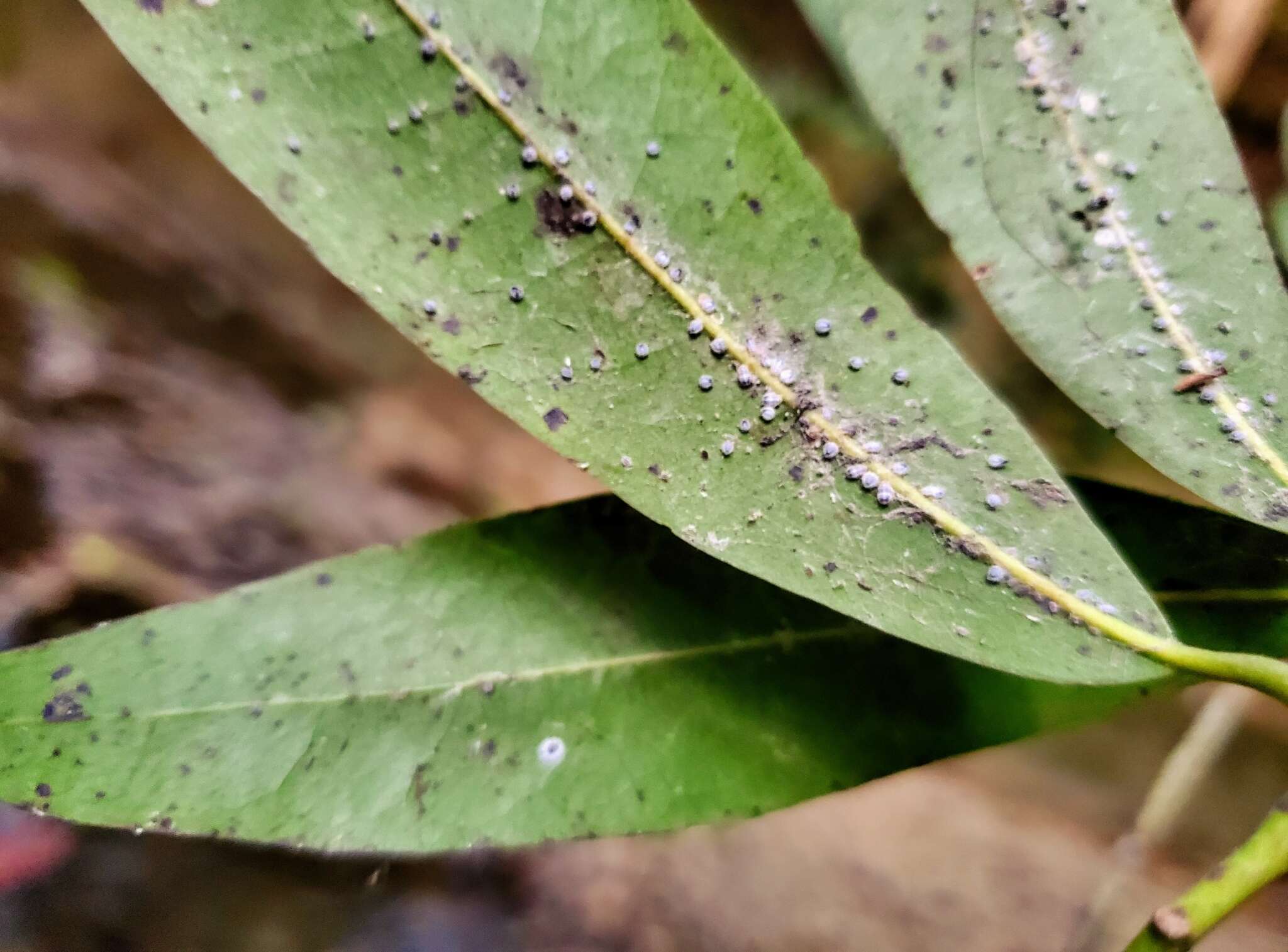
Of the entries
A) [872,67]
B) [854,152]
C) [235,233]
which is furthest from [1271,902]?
[235,233]

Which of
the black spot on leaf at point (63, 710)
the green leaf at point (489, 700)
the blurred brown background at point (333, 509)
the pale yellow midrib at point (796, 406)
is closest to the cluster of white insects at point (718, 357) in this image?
the pale yellow midrib at point (796, 406)

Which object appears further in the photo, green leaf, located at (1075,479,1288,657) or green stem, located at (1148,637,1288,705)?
green leaf, located at (1075,479,1288,657)

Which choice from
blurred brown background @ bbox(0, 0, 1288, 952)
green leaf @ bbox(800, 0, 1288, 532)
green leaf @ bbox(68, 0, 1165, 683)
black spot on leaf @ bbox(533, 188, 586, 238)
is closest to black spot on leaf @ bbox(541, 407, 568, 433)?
green leaf @ bbox(68, 0, 1165, 683)

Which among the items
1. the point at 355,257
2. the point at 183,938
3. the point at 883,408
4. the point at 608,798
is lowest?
the point at 183,938

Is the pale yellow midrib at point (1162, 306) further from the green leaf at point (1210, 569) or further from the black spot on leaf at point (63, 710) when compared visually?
the black spot on leaf at point (63, 710)

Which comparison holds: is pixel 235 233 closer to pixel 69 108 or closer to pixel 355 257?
pixel 69 108

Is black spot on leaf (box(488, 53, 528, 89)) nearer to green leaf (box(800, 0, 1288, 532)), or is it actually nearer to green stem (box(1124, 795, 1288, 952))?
green leaf (box(800, 0, 1288, 532))
